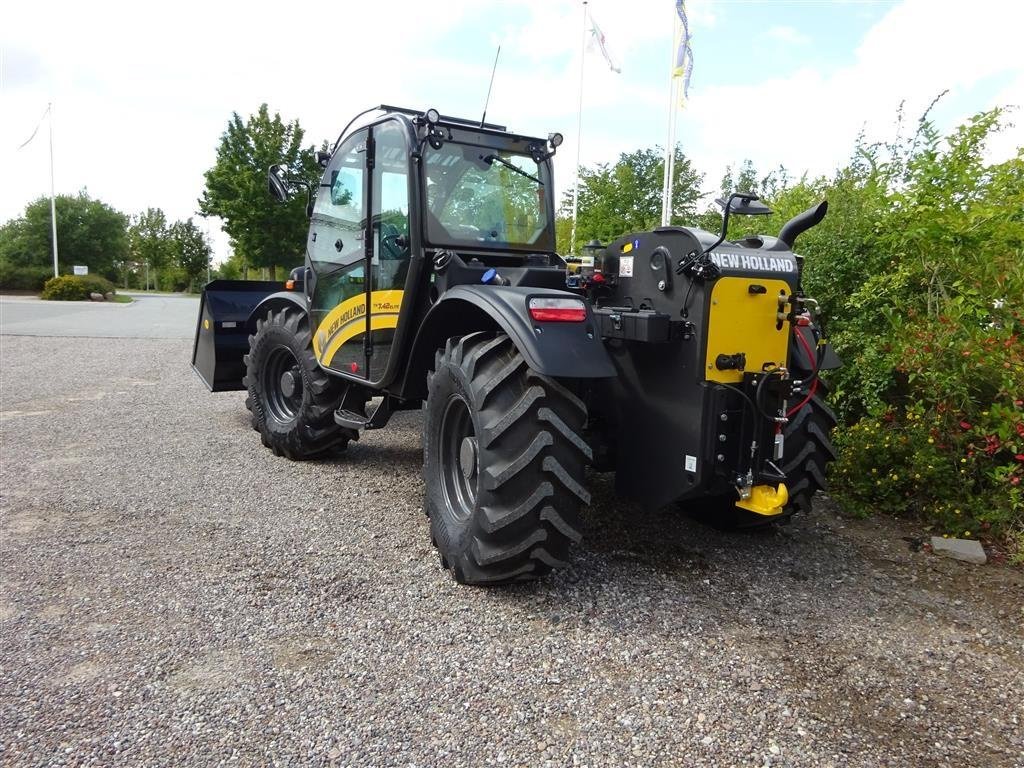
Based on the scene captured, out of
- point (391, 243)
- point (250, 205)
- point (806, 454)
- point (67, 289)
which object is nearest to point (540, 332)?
point (806, 454)

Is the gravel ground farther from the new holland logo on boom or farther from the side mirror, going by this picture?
the side mirror

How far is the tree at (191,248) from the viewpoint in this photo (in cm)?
5366

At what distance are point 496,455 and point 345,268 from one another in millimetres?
2432

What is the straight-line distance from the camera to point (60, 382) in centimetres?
916

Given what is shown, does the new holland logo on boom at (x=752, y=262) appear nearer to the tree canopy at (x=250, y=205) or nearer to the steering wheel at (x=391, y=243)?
the steering wheel at (x=391, y=243)

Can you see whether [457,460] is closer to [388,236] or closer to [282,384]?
[388,236]

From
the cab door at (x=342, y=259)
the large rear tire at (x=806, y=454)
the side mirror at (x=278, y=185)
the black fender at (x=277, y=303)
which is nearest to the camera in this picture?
the large rear tire at (x=806, y=454)

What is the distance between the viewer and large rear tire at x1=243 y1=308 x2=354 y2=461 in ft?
18.4

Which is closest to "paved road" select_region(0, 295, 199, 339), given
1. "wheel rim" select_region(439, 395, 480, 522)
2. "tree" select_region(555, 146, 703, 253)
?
"tree" select_region(555, 146, 703, 253)

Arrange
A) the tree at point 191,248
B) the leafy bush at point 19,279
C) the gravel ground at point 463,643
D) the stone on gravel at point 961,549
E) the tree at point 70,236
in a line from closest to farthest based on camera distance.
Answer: the gravel ground at point 463,643 < the stone on gravel at point 961,549 < the leafy bush at point 19,279 < the tree at point 70,236 < the tree at point 191,248

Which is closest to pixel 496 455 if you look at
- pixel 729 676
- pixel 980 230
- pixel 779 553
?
pixel 729 676

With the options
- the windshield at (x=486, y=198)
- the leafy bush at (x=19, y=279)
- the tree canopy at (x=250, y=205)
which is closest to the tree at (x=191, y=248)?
the leafy bush at (x=19, y=279)

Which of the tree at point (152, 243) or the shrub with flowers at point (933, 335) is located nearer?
the shrub with flowers at point (933, 335)

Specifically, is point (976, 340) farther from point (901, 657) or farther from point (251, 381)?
point (251, 381)
